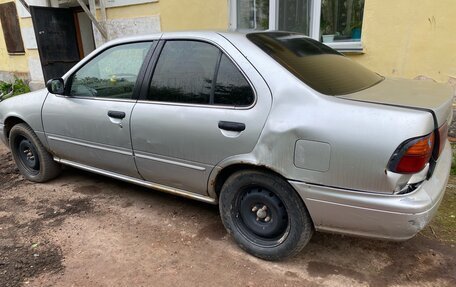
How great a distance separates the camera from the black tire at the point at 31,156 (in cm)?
395

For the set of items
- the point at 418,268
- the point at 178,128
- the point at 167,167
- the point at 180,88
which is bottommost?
the point at 418,268

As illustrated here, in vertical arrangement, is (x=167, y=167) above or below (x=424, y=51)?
below

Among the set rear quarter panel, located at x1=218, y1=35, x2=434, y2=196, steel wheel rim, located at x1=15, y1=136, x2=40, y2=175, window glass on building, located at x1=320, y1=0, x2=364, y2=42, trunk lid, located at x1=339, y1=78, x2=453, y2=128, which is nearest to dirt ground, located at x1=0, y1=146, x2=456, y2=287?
steel wheel rim, located at x1=15, y1=136, x2=40, y2=175

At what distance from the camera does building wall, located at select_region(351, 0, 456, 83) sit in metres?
4.30

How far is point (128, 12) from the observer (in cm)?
708

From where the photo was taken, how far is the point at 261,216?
258 cm

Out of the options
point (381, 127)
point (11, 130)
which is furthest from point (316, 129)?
point (11, 130)

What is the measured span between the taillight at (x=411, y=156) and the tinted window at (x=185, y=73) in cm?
133

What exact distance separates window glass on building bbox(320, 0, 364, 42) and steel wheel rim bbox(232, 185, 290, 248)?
3.60 meters

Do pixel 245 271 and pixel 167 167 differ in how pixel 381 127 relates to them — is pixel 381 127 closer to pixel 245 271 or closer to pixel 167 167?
pixel 245 271

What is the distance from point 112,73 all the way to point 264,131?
171cm

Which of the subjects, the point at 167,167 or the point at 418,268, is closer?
the point at 418,268

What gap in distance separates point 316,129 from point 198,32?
131 cm

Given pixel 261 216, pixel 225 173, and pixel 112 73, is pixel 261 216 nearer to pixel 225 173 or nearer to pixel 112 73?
pixel 225 173
